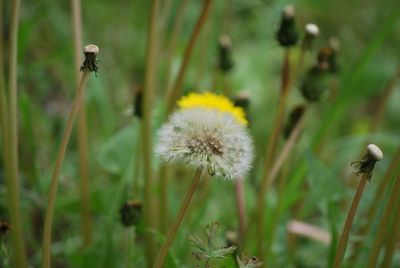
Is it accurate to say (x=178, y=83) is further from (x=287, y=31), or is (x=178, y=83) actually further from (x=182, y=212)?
(x=182, y=212)

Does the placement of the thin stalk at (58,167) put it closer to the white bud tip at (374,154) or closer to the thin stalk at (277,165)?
the white bud tip at (374,154)

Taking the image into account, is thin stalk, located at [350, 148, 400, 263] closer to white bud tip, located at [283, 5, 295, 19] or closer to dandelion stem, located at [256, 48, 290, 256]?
dandelion stem, located at [256, 48, 290, 256]

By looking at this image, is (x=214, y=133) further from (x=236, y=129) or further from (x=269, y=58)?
(x=269, y=58)

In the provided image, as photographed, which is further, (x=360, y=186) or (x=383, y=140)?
(x=383, y=140)

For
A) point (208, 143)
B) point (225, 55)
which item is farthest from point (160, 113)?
point (208, 143)

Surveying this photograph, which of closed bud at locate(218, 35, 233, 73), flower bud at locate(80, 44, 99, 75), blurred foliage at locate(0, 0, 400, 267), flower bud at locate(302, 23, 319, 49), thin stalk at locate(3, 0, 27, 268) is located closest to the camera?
flower bud at locate(80, 44, 99, 75)

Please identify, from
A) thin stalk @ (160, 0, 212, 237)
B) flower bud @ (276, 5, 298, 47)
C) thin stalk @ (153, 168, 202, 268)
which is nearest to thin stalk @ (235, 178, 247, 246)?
thin stalk @ (160, 0, 212, 237)

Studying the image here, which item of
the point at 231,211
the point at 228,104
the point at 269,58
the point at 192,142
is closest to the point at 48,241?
the point at 192,142
